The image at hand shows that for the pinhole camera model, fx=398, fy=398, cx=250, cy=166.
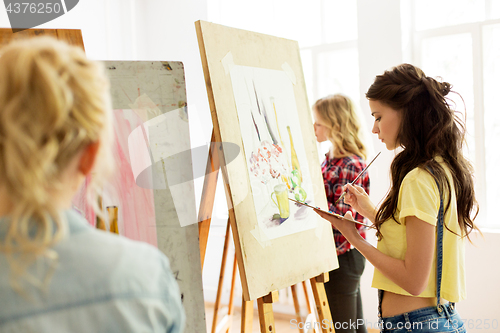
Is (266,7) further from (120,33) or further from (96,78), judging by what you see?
(96,78)

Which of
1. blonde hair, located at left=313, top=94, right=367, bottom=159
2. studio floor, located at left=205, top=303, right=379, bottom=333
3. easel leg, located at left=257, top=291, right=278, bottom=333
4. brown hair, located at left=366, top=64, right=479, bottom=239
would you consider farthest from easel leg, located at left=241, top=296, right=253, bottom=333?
studio floor, located at left=205, top=303, right=379, bottom=333

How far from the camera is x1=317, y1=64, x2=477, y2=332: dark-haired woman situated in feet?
3.72

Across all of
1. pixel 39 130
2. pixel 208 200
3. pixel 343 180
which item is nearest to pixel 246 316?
pixel 208 200

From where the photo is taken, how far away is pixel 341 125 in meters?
2.20

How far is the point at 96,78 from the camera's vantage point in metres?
0.54

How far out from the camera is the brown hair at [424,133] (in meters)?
1.22

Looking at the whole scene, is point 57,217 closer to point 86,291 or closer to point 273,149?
point 86,291

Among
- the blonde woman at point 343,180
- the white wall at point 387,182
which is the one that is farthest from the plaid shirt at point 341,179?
the white wall at point 387,182

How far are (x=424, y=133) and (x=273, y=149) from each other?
0.64 meters

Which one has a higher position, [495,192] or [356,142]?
[356,142]

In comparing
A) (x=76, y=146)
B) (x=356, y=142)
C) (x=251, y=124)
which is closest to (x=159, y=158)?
(x=251, y=124)

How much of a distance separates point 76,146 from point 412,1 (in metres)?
3.10

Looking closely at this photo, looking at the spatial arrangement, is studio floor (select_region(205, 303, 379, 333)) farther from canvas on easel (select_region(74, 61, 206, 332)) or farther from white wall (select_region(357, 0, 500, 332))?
canvas on easel (select_region(74, 61, 206, 332))

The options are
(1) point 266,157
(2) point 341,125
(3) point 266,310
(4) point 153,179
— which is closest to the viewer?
(4) point 153,179
